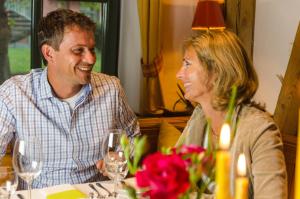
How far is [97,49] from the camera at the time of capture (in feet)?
12.6

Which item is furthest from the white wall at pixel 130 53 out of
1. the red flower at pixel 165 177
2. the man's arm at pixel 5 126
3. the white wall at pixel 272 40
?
the red flower at pixel 165 177

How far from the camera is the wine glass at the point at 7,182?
4.33ft

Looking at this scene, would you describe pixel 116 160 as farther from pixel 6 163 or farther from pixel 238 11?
pixel 238 11

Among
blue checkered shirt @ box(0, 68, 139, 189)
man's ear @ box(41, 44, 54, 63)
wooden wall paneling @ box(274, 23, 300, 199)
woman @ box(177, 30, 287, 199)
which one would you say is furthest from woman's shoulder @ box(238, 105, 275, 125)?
wooden wall paneling @ box(274, 23, 300, 199)

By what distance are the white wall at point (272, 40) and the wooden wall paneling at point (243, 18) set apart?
4 centimetres

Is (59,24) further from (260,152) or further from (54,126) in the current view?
(260,152)

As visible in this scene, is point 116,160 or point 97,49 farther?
Answer: point 97,49

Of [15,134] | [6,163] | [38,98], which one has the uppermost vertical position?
[38,98]

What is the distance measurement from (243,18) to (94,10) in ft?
3.84

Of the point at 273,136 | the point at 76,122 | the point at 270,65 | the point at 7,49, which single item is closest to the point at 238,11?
the point at 270,65

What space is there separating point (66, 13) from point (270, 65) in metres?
1.94

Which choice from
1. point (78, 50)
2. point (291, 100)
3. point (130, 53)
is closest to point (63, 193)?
point (78, 50)

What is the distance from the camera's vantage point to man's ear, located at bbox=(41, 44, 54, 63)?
2154 mm

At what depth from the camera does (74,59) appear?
6.91ft
